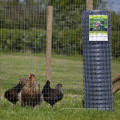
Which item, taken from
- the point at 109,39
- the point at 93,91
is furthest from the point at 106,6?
the point at 93,91

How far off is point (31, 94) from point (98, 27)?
6.36 ft

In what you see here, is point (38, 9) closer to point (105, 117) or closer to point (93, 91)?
point (93, 91)

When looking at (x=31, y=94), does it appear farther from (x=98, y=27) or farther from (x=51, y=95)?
(x=98, y=27)

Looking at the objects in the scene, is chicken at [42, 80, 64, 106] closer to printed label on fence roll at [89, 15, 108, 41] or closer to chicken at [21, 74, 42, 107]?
chicken at [21, 74, 42, 107]

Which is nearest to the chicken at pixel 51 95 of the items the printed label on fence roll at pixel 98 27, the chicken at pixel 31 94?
the chicken at pixel 31 94

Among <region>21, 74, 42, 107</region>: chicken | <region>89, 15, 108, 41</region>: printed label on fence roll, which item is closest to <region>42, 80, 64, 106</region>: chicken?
<region>21, 74, 42, 107</region>: chicken

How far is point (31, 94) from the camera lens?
26.5 feet

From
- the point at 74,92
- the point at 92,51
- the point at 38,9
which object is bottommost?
the point at 74,92

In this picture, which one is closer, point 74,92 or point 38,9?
point 38,9

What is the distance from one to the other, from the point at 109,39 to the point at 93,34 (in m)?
0.35

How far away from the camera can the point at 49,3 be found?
39.5ft

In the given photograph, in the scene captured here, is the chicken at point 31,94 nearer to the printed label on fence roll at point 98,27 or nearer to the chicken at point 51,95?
the chicken at point 51,95

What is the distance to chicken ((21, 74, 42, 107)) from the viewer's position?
8.09 metres

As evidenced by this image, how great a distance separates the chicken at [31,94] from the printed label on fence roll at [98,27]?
4.99ft
